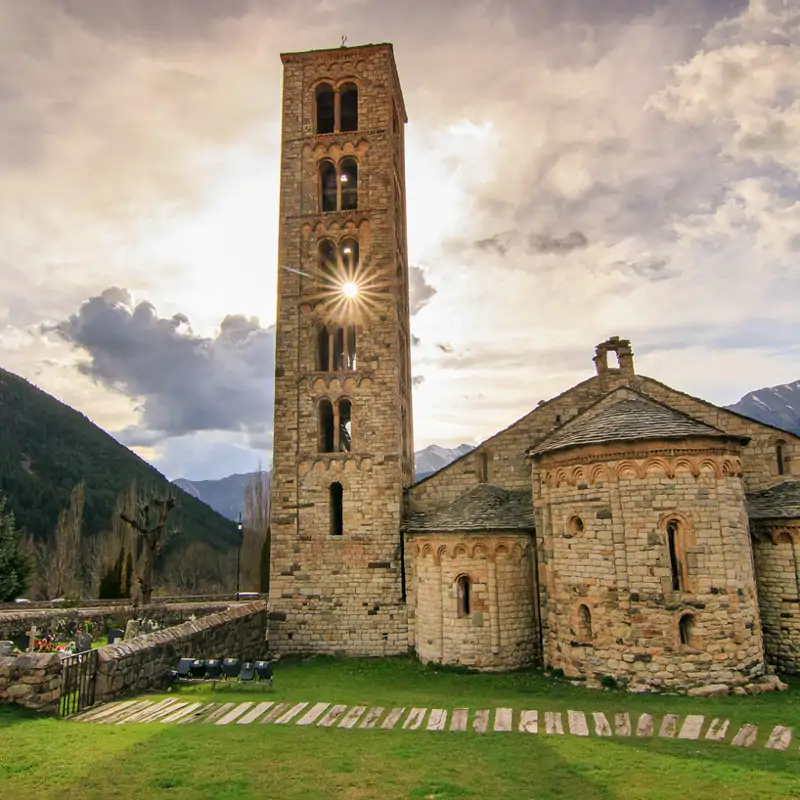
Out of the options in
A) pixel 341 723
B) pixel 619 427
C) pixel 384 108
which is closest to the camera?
pixel 341 723

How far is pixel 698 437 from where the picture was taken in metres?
15.4

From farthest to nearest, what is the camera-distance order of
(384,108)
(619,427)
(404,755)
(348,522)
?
(384,108) → (348,522) → (619,427) → (404,755)

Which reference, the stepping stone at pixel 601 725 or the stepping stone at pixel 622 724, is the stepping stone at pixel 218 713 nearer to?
the stepping stone at pixel 601 725

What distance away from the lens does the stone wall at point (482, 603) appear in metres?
17.9

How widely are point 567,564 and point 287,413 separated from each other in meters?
12.0

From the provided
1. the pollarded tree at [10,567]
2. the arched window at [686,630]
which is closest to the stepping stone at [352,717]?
the arched window at [686,630]

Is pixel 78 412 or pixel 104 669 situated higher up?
pixel 78 412

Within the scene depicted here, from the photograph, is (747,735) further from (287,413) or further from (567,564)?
(287,413)

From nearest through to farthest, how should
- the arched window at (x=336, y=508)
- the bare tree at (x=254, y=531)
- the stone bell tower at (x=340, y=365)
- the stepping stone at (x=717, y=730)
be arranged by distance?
the stepping stone at (x=717, y=730), the stone bell tower at (x=340, y=365), the arched window at (x=336, y=508), the bare tree at (x=254, y=531)

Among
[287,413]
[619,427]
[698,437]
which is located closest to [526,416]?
[619,427]

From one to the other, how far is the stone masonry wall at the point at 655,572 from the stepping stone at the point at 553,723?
374 centimetres

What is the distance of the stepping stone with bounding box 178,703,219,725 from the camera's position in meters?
11.3

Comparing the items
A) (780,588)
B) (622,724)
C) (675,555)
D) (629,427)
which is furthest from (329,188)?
(622,724)

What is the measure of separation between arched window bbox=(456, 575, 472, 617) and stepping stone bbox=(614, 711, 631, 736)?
657cm
